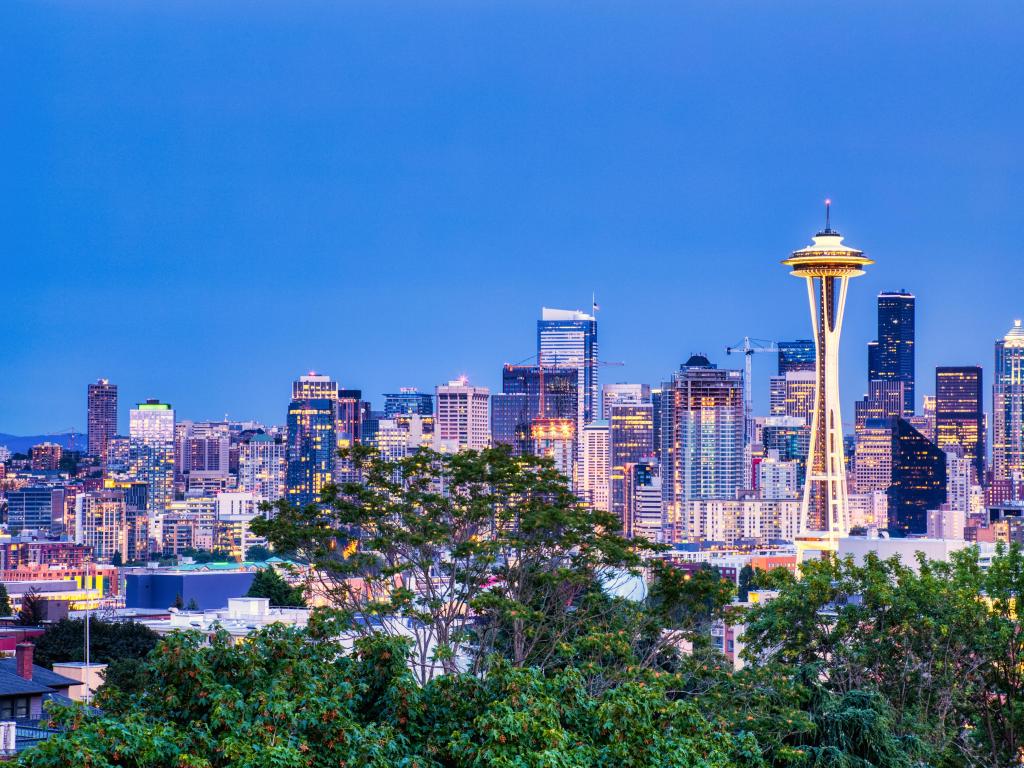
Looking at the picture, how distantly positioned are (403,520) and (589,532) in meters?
2.83

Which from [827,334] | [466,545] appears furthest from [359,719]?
[827,334]

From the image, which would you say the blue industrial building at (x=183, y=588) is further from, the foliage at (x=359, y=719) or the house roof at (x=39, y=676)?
the foliage at (x=359, y=719)

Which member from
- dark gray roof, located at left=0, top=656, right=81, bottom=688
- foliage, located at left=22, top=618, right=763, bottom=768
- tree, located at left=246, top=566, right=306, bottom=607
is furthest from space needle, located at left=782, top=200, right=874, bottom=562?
foliage, located at left=22, top=618, right=763, bottom=768

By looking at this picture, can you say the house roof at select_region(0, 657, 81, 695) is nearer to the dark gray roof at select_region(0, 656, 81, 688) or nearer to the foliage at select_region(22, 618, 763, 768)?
the dark gray roof at select_region(0, 656, 81, 688)

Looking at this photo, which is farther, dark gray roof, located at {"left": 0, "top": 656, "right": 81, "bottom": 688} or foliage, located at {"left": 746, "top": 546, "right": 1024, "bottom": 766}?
dark gray roof, located at {"left": 0, "top": 656, "right": 81, "bottom": 688}

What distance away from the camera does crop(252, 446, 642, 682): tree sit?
2561cm

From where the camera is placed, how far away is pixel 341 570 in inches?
1015

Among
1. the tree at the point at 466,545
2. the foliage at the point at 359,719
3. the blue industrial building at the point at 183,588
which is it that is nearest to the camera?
the foliage at the point at 359,719

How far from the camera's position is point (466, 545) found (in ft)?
83.1

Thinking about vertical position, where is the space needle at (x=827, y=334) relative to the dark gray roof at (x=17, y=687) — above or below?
above

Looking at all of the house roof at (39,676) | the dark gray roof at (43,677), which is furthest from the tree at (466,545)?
the dark gray roof at (43,677)

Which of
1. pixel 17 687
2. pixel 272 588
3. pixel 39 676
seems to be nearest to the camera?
pixel 17 687

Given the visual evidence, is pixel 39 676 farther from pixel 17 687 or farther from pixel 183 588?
pixel 183 588

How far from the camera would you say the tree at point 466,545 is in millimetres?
25609
